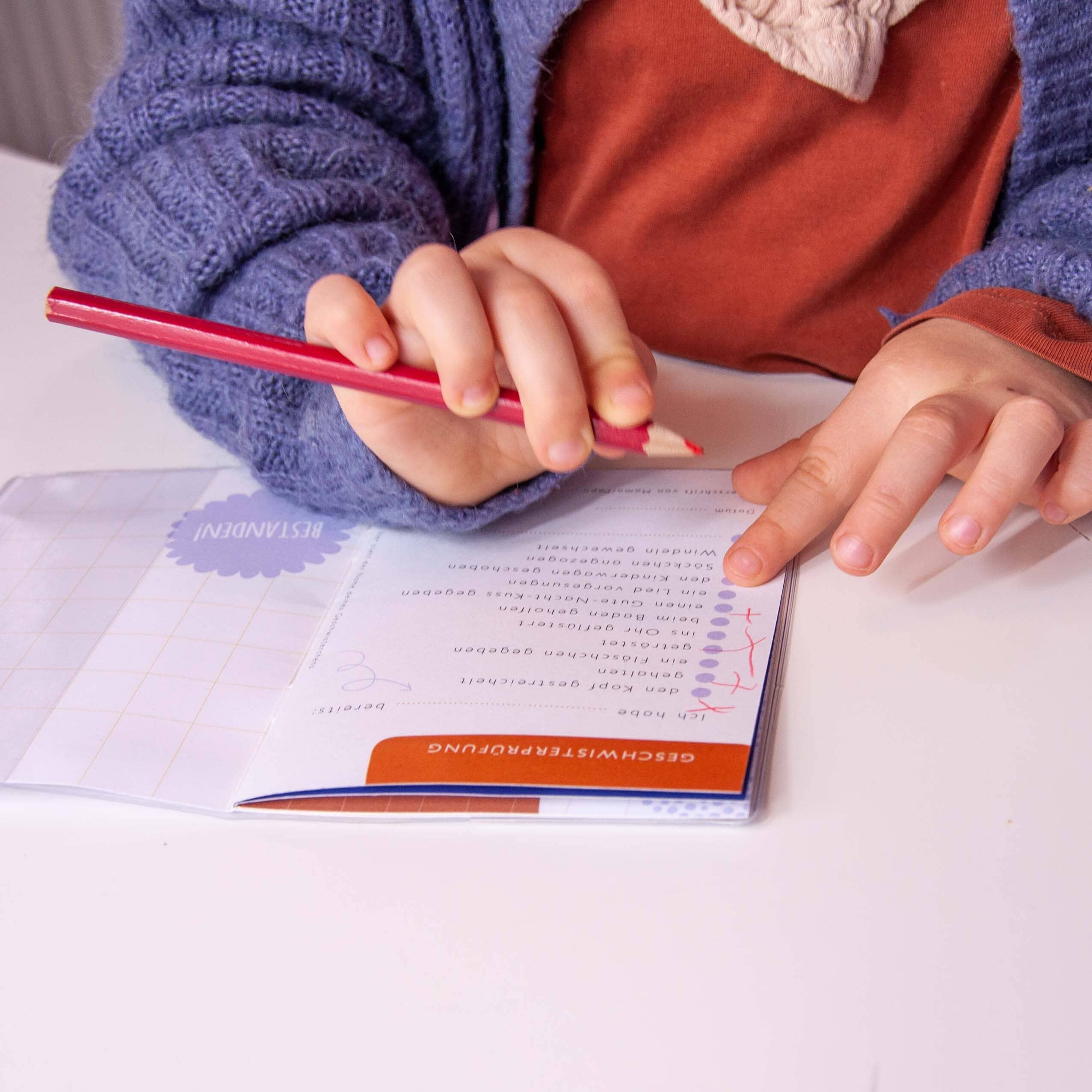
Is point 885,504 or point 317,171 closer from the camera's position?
point 885,504

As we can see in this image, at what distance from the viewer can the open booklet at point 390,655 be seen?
339mm

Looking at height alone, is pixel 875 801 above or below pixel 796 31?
below

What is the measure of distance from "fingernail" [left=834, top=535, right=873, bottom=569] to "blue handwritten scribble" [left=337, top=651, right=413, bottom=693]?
0.55 feet

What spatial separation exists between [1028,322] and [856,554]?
5.9 inches

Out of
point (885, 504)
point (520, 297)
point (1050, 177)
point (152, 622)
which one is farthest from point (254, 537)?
point (1050, 177)

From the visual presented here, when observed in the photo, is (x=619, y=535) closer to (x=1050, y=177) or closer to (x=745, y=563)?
(x=745, y=563)

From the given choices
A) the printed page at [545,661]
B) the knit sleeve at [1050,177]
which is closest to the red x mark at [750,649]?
the printed page at [545,661]

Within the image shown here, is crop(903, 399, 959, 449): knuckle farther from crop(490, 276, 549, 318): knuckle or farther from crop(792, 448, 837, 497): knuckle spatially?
crop(490, 276, 549, 318): knuckle

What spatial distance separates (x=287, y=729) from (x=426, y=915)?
0.09 m

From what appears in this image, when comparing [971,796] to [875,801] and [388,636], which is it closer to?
[875,801]

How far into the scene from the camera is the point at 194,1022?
11.2 inches

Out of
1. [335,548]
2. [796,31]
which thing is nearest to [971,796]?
[335,548]

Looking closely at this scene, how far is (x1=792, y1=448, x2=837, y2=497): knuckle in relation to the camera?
43 cm

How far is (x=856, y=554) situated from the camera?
0.39 m
